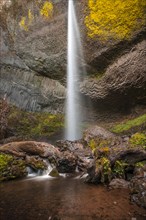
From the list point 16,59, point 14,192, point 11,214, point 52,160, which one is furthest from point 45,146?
point 16,59

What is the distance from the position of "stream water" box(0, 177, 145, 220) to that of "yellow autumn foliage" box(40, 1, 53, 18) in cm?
1514

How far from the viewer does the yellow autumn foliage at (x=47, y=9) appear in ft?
67.1

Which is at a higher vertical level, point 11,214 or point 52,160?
point 52,160

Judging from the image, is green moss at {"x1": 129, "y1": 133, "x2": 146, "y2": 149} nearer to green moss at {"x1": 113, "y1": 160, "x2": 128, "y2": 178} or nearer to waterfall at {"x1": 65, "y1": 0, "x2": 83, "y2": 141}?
green moss at {"x1": 113, "y1": 160, "x2": 128, "y2": 178}

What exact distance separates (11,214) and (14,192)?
1888 mm

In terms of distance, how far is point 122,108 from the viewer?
739 inches

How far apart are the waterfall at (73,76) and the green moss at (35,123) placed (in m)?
0.90

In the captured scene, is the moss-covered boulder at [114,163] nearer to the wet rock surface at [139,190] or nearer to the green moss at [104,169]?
the green moss at [104,169]

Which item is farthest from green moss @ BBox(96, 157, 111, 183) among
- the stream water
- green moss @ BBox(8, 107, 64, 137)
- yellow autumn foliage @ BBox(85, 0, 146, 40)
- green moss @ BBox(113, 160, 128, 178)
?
yellow autumn foliage @ BBox(85, 0, 146, 40)

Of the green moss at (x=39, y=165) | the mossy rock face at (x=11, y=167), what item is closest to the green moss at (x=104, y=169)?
the green moss at (x=39, y=165)

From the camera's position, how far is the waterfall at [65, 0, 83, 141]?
19061 millimetres

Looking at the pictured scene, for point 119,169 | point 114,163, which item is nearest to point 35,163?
point 114,163

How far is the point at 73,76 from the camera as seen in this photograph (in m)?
19.6

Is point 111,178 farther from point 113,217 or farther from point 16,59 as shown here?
point 16,59
